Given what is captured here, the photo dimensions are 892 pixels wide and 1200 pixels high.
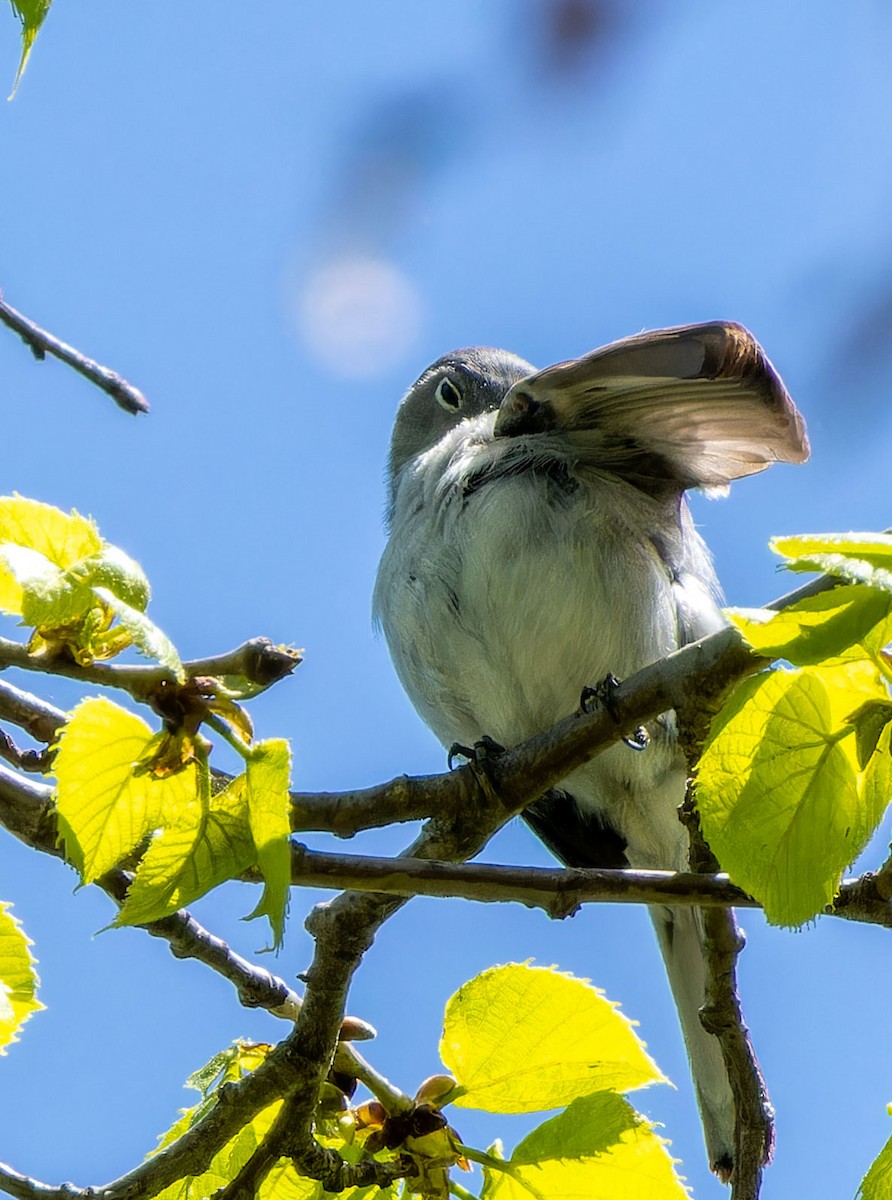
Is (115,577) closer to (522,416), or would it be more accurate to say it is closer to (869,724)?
(869,724)

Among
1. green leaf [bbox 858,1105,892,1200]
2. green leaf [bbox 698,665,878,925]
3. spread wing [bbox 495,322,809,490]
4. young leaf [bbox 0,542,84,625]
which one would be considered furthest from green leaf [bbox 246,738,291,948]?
spread wing [bbox 495,322,809,490]

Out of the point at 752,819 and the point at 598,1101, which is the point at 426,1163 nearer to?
the point at 598,1101

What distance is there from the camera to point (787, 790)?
1322mm

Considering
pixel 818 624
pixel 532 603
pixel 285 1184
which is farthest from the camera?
pixel 532 603

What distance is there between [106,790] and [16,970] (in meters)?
0.39

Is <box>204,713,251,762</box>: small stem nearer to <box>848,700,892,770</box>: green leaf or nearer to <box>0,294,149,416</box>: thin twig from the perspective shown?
<box>848,700,892,770</box>: green leaf

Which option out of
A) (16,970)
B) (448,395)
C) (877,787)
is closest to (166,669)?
(16,970)

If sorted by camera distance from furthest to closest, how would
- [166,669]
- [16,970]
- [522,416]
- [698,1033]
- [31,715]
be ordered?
[522,416] < [698,1033] < [31,715] < [16,970] < [166,669]

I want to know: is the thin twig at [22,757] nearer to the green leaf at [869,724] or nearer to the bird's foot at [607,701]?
the bird's foot at [607,701]

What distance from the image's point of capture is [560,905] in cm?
182

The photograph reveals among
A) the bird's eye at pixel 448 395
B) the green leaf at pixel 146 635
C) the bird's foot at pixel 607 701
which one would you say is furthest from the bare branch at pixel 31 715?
the bird's eye at pixel 448 395

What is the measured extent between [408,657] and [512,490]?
0.66 metres

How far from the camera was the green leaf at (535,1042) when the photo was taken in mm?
1894

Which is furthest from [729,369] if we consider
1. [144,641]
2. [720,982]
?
[144,641]
